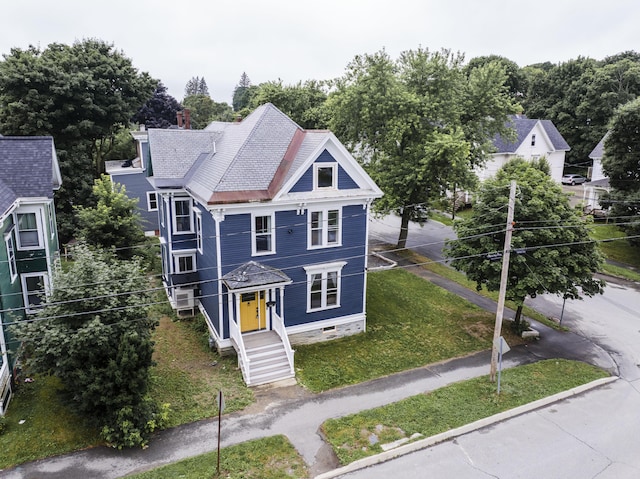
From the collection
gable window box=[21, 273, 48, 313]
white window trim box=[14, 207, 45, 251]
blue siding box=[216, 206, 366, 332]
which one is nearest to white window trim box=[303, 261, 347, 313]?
blue siding box=[216, 206, 366, 332]

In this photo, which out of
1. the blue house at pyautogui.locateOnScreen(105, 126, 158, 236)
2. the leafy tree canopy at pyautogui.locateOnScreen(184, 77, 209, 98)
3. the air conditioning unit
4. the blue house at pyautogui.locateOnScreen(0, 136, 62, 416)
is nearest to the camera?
the blue house at pyautogui.locateOnScreen(0, 136, 62, 416)

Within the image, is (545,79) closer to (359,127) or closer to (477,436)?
(359,127)

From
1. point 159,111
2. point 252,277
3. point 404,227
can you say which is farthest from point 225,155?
point 159,111

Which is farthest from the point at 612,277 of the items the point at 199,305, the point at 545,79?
the point at 545,79

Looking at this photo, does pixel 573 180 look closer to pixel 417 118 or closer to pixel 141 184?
pixel 417 118

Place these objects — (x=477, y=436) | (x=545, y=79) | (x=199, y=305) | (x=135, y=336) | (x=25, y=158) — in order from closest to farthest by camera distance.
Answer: (x=135, y=336)
(x=477, y=436)
(x=25, y=158)
(x=199, y=305)
(x=545, y=79)

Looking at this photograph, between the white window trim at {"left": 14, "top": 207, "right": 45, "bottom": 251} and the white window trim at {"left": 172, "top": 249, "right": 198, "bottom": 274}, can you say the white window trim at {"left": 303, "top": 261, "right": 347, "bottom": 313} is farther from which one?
the white window trim at {"left": 14, "top": 207, "right": 45, "bottom": 251}
